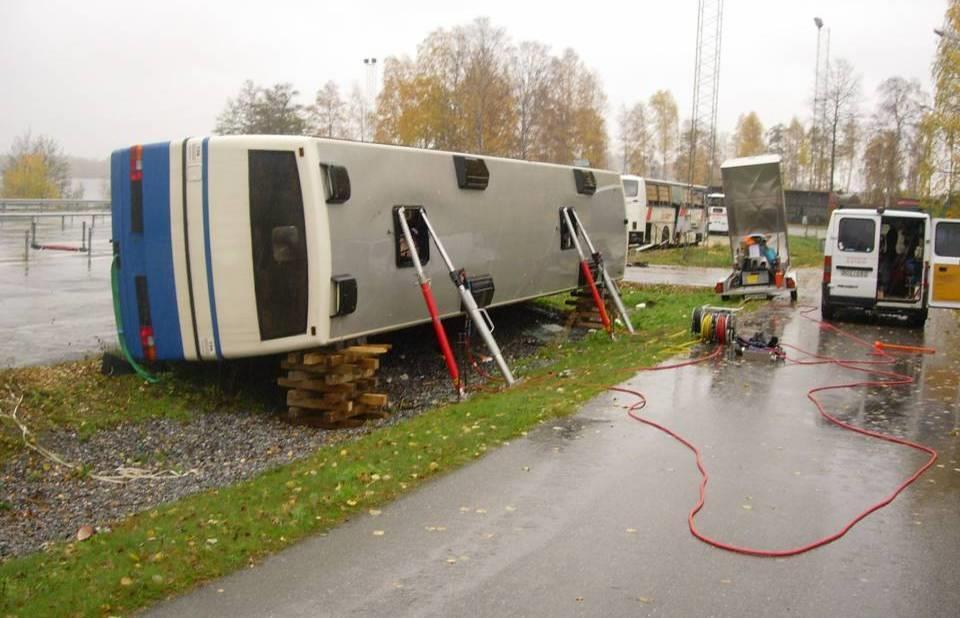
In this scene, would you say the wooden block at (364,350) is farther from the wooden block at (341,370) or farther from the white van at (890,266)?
the white van at (890,266)

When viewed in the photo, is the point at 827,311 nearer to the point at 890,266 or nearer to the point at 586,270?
the point at 890,266

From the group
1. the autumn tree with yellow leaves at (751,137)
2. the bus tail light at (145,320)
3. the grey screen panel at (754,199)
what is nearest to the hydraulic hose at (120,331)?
the bus tail light at (145,320)

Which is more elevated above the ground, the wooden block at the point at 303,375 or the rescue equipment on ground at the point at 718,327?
the rescue equipment on ground at the point at 718,327

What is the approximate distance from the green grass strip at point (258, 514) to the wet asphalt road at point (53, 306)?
5936mm

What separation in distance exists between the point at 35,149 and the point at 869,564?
7101 cm

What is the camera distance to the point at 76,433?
927 centimetres

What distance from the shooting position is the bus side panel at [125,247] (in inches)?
399

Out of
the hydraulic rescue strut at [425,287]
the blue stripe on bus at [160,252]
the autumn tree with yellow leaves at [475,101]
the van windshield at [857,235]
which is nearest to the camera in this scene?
the blue stripe on bus at [160,252]

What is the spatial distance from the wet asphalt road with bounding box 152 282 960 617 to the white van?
7417 millimetres

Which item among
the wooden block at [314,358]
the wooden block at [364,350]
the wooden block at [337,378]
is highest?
the wooden block at [364,350]

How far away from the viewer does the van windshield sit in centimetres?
1672

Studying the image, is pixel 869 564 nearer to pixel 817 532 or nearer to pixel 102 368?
pixel 817 532

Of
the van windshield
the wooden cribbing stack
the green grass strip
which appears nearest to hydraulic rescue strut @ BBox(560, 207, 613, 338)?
the van windshield

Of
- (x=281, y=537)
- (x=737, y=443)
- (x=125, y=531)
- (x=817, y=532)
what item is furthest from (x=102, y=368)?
(x=817, y=532)
